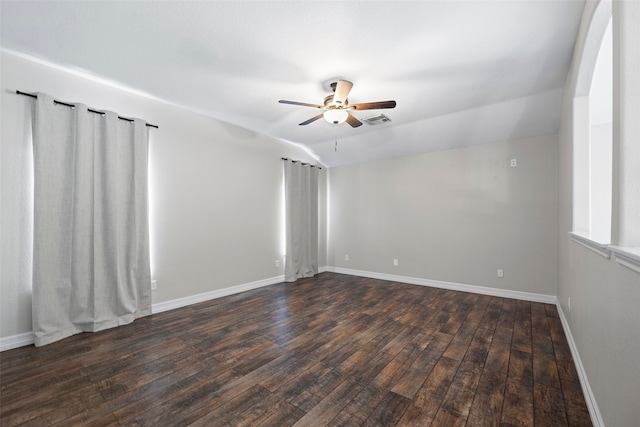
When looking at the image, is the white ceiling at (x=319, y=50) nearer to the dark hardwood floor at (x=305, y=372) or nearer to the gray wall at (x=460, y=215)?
the gray wall at (x=460, y=215)

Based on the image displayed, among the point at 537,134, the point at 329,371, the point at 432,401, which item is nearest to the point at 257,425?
the point at 329,371

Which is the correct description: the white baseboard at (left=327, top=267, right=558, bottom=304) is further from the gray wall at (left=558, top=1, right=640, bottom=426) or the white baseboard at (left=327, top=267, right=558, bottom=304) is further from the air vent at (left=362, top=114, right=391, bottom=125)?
the air vent at (left=362, top=114, right=391, bottom=125)

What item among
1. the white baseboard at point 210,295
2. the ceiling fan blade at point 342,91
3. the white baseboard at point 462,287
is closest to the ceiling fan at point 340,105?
the ceiling fan blade at point 342,91

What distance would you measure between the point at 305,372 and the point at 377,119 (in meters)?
3.21

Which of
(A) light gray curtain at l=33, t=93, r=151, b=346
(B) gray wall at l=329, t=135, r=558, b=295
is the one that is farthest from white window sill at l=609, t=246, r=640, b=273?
(A) light gray curtain at l=33, t=93, r=151, b=346

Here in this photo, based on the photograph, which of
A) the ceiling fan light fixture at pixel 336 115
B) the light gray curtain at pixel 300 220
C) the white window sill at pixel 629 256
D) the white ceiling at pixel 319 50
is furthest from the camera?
the light gray curtain at pixel 300 220

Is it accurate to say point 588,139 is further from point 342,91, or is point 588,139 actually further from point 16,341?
point 16,341

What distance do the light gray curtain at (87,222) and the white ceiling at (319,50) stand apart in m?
0.61

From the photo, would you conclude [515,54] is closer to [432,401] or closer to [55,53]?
[432,401]

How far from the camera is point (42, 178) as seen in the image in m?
2.45

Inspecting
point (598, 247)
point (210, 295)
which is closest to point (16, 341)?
point (210, 295)

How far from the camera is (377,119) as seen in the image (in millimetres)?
3707

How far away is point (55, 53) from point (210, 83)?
129cm

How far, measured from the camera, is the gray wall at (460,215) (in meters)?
3.67
